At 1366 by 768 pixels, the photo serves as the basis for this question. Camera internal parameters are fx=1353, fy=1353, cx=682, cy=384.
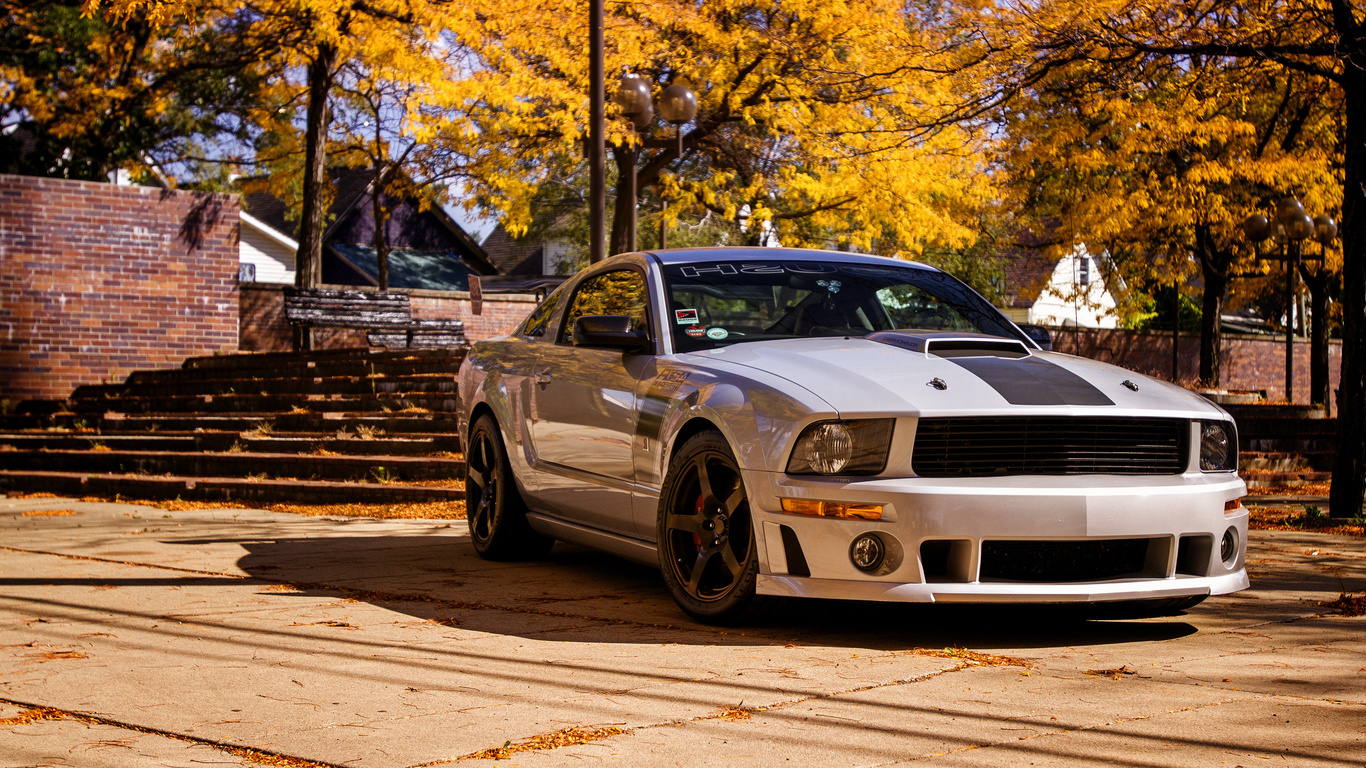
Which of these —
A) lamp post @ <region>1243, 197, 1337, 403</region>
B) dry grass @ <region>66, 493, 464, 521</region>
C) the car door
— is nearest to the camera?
the car door

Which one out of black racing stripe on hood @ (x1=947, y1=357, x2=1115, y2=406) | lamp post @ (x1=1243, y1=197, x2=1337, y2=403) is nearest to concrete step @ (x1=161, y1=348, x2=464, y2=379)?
black racing stripe on hood @ (x1=947, y1=357, x2=1115, y2=406)

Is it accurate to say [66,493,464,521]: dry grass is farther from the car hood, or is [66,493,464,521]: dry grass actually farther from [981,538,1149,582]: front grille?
[981,538,1149,582]: front grille

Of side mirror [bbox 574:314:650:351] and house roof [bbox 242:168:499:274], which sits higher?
house roof [bbox 242:168:499:274]

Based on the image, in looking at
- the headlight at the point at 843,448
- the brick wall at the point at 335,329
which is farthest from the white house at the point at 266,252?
the headlight at the point at 843,448

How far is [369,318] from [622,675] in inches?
670

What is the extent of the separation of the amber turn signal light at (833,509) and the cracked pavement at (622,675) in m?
0.46

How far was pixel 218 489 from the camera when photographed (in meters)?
10.8

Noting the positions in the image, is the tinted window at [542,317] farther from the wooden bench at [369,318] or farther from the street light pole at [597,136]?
→ the wooden bench at [369,318]

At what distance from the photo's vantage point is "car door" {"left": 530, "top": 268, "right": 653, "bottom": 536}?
5.77 m

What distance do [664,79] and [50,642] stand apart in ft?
54.3

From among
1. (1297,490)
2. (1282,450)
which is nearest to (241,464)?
(1297,490)

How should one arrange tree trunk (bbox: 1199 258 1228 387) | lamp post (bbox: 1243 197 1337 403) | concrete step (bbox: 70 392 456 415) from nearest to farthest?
concrete step (bbox: 70 392 456 415) < lamp post (bbox: 1243 197 1337 403) < tree trunk (bbox: 1199 258 1228 387)

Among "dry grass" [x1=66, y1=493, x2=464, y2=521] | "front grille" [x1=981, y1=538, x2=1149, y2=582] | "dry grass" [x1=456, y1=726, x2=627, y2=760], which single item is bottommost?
"dry grass" [x1=66, y1=493, x2=464, y2=521]

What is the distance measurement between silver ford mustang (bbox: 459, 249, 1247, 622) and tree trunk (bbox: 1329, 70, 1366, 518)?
4.52m
